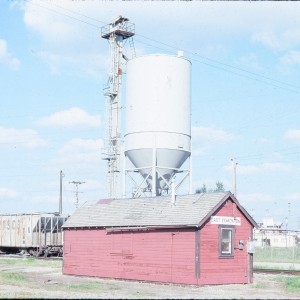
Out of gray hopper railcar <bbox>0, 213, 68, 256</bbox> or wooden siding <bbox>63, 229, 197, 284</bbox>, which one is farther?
gray hopper railcar <bbox>0, 213, 68, 256</bbox>

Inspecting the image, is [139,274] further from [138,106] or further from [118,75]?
[118,75]

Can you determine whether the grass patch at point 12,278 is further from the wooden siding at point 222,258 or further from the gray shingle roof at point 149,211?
the wooden siding at point 222,258

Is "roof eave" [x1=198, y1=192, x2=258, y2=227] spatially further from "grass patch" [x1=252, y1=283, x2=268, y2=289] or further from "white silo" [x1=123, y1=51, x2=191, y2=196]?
"white silo" [x1=123, y1=51, x2=191, y2=196]

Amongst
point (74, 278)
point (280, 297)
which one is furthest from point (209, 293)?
point (74, 278)

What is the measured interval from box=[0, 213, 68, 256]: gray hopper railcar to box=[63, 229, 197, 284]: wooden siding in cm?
1341

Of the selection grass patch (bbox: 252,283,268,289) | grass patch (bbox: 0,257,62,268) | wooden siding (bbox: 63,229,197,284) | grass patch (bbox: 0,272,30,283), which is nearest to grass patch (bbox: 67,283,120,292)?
wooden siding (bbox: 63,229,197,284)

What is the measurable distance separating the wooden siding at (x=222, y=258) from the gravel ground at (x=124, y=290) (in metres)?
0.49

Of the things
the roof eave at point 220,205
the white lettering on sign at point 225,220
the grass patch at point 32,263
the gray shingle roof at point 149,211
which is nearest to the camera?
the roof eave at point 220,205

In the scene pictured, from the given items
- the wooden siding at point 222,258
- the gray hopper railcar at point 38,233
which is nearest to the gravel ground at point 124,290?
the wooden siding at point 222,258

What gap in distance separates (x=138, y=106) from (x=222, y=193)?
1108cm

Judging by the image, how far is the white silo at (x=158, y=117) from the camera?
34.8 metres

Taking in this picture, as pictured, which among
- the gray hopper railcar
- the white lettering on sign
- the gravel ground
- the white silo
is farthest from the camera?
the gray hopper railcar

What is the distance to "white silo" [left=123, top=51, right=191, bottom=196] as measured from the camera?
114 feet

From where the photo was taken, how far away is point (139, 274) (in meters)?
26.6
